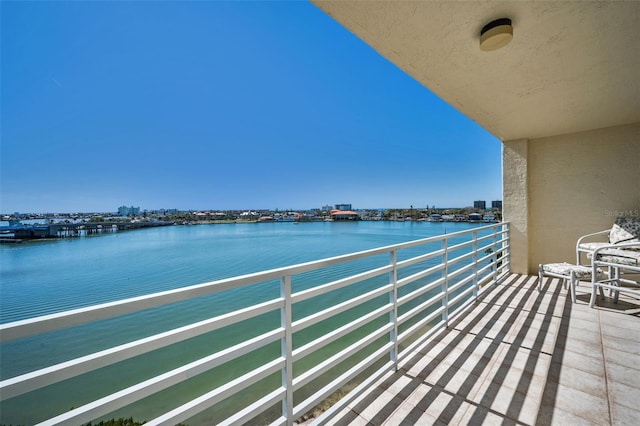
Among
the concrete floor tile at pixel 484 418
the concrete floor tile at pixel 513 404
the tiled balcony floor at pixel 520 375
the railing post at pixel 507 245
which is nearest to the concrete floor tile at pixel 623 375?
the tiled balcony floor at pixel 520 375

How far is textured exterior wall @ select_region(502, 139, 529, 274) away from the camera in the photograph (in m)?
4.50

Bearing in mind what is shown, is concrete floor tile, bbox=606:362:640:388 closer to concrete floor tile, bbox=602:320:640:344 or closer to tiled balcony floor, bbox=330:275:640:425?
tiled balcony floor, bbox=330:275:640:425

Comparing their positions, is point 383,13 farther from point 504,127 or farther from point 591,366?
point 504,127

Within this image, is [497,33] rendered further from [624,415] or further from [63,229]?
[63,229]

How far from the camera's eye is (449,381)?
174 centimetres

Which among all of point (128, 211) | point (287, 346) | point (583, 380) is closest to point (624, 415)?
point (583, 380)

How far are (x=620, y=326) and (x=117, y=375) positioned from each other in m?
8.48

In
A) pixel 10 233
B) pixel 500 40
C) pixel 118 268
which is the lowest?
pixel 118 268

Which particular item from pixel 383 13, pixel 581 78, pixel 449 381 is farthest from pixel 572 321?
pixel 383 13

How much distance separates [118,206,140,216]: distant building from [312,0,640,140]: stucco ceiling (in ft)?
158

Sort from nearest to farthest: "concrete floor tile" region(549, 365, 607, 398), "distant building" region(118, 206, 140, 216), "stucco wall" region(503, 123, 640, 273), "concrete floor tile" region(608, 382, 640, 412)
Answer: "concrete floor tile" region(608, 382, 640, 412), "concrete floor tile" region(549, 365, 607, 398), "stucco wall" region(503, 123, 640, 273), "distant building" region(118, 206, 140, 216)

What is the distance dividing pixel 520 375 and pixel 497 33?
246cm

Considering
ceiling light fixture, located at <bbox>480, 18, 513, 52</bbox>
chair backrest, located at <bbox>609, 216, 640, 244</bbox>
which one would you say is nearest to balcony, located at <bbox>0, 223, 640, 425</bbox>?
chair backrest, located at <bbox>609, 216, 640, 244</bbox>

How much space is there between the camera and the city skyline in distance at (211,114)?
7.88 metres
